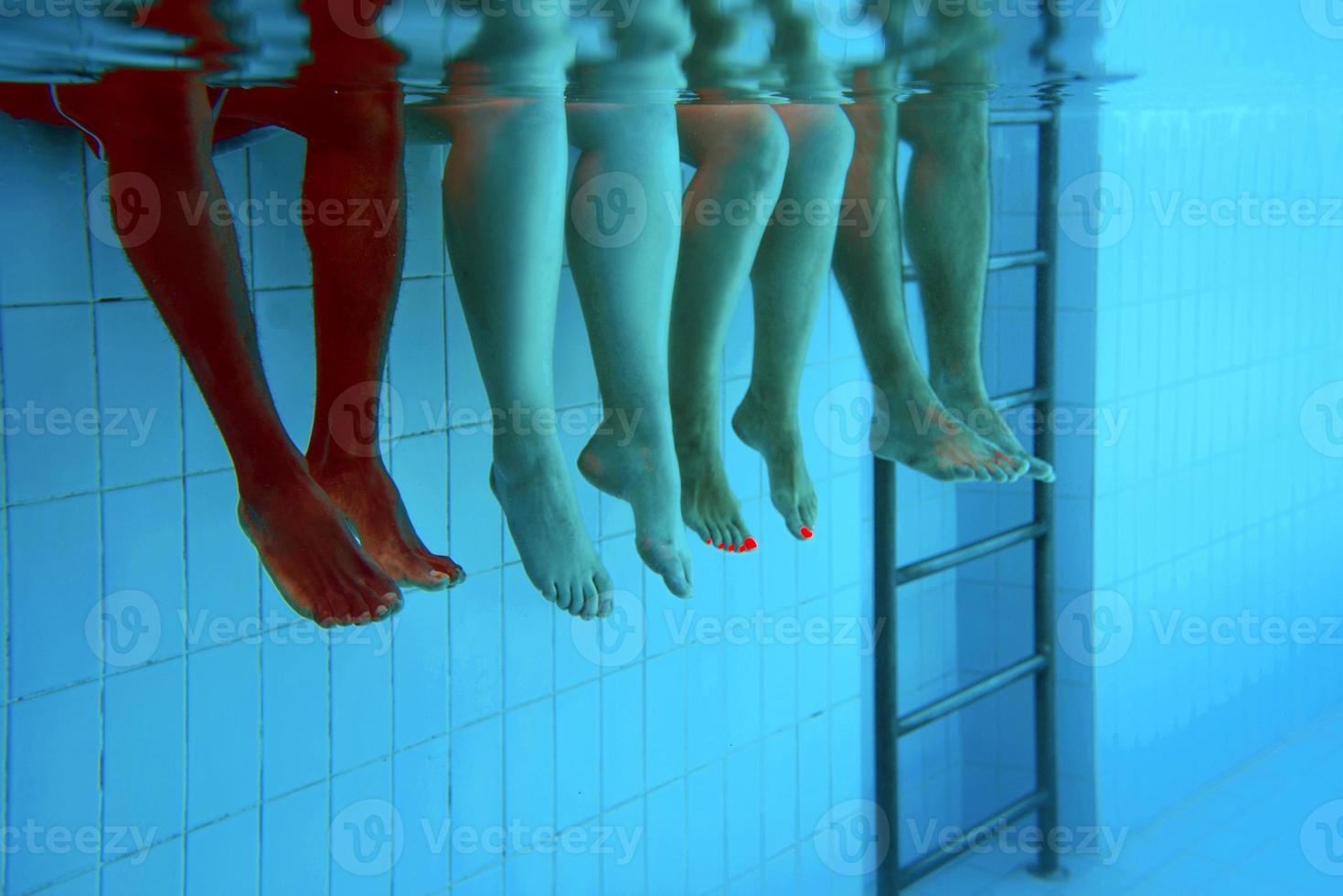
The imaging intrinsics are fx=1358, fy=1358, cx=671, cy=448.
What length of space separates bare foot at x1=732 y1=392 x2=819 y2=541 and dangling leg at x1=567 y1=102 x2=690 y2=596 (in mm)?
263

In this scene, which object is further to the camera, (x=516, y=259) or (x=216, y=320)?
(x=516, y=259)

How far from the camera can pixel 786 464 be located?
4.58 feet

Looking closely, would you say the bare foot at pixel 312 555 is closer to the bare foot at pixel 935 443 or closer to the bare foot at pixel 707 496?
the bare foot at pixel 707 496

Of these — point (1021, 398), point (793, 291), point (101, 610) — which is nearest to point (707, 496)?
point (793, 291)

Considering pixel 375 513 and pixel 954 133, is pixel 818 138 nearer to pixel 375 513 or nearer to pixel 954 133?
pixel 954 133

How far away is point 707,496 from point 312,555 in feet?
1.61

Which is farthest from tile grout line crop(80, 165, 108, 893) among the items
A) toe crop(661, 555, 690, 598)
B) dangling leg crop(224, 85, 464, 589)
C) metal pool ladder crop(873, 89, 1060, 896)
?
metal pool ladder crop(873, 89, 1060, 896)

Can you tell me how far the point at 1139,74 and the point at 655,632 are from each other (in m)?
0.92

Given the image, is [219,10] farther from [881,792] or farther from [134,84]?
[881,792]

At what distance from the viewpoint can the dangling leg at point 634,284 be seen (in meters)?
1.08

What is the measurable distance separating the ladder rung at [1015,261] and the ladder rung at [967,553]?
0.44m

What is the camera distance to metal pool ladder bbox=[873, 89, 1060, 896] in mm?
2076

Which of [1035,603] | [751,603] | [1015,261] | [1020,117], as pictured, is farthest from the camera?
[1035,603]

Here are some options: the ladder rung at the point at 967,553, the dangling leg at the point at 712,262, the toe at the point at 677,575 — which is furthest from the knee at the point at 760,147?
the ladder rung at the point at 967,553
